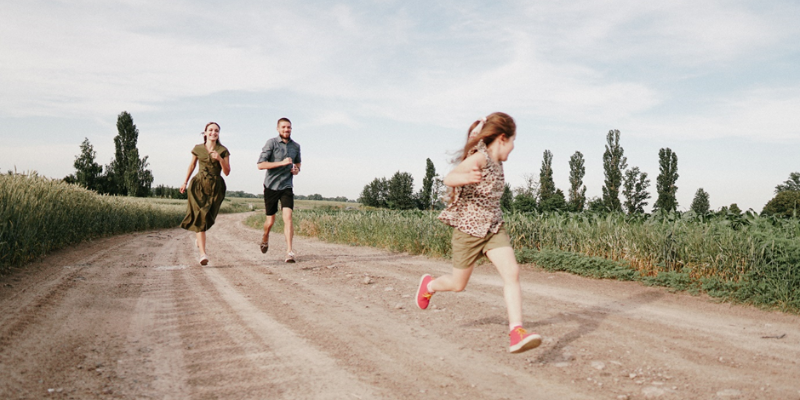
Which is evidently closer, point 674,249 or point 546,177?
point 674,249

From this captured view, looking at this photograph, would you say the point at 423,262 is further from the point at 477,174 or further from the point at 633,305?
the point at 477,174

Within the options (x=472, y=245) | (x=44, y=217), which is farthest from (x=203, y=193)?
(x=472, y=245)

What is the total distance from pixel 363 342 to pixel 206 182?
19.5 feet

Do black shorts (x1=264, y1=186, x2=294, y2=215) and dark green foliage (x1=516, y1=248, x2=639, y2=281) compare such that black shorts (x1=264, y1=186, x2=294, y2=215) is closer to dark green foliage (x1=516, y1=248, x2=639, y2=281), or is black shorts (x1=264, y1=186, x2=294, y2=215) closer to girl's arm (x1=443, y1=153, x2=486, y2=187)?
dark green foliage (x1=516, y1=248, x2=639, y2=281)

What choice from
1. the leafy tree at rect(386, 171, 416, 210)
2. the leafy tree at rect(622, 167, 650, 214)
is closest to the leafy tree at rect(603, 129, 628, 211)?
the leafy tree at rect(622, 167, 650, 214)

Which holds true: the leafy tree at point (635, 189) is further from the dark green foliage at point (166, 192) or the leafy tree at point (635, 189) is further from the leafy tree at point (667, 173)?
the dark green foliage at point (166, 192)

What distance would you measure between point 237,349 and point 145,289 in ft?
10.1

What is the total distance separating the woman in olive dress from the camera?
27.6 feet

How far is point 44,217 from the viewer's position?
9.48 meters

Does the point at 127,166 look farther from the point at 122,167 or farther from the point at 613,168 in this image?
the point at 613,168

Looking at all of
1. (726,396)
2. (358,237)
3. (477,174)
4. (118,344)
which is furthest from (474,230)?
(358,237)

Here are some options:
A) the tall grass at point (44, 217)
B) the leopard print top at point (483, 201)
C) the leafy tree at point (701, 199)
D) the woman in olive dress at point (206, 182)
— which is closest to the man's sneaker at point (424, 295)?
the leopard print top at point (483, 201)

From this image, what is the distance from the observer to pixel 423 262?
9.71m

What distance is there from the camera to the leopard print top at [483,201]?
371 cm
